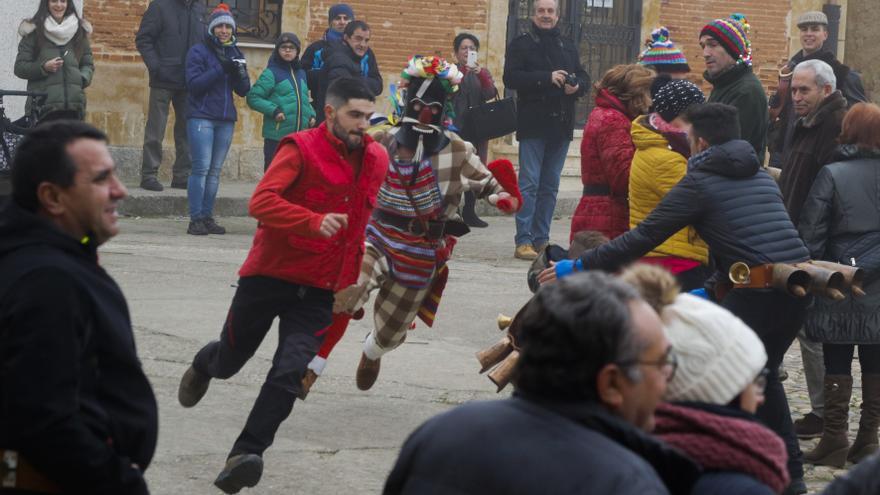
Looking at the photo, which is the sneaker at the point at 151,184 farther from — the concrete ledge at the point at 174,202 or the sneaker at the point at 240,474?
the sneaker at the point at 240,474

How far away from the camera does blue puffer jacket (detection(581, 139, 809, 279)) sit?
650 centimetres

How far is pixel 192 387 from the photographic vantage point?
7.21 m

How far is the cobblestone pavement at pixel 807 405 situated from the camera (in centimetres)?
726

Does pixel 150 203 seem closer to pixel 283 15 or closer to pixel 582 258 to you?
pixel 283 15

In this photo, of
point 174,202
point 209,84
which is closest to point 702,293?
point 209,84

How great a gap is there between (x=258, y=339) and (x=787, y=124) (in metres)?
5.95

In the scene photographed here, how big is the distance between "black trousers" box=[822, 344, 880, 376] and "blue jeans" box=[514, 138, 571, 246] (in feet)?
21.6

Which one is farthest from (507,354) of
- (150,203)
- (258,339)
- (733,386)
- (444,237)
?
(150,203)

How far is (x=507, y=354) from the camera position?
6.60 m

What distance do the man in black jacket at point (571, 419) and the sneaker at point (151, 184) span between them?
1335 centimetres

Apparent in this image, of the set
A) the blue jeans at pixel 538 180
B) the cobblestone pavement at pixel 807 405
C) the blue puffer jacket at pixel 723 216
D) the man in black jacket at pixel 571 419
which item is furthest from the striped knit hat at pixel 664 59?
the man in black jacket at pixel 571 419

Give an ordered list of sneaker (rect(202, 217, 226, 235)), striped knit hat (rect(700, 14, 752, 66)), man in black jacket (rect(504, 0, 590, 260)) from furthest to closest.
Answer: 1. sneaker (rect(202, 217, 226, 235))
2. man in black jacket (rect(504, 0, 590, 260))
3. striped knit hat (rect(700, 14, 752, 66))

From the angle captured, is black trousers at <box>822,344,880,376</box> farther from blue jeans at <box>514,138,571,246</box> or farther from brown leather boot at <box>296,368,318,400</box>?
blue jeans at <box>514,138,571,246</box>

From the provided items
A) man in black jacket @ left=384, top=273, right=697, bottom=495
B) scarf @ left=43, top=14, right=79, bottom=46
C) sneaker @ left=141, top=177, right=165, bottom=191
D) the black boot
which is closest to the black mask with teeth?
man in black jacket @ left=384, top=273, right=697, bottom=495
